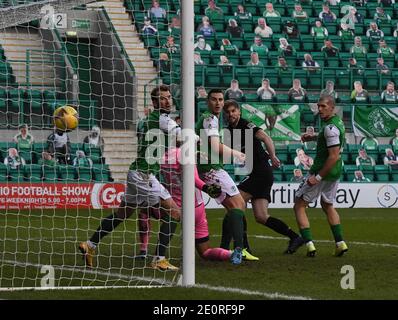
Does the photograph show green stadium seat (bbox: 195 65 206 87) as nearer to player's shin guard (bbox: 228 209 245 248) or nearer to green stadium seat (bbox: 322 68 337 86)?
green stadium seat (bbox: 322 68 337 86)

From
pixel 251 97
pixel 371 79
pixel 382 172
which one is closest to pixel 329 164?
pixel 251 97

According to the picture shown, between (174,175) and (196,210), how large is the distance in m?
0.58

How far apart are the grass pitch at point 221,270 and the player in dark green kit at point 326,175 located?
26 cm

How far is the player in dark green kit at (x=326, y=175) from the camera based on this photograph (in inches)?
471

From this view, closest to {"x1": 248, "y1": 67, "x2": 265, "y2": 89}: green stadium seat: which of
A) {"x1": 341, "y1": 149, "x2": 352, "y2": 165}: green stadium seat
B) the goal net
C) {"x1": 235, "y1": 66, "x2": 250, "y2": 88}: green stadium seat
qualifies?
{"x1": 235, "y1": 66, "x2": 250, "y2": 88}: green stadium seat

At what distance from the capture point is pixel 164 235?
10492mm

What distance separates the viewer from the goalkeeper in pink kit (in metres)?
10.6

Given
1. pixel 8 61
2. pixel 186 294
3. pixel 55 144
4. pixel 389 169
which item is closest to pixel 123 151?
pixel 55 144

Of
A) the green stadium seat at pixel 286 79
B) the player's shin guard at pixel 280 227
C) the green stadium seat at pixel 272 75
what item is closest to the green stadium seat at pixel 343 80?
the green stadium seat at pixel 286 79

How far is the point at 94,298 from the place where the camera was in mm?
8375

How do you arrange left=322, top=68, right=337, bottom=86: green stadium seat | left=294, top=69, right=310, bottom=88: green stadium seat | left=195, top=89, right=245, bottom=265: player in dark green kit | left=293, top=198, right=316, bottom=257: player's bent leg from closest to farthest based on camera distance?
1. left=195, top=89, right=245, bottom=265: player in dark green kit
2. left=293, top=198, right=316, bottom=257: player's bent leg
3. left=294, top=69, right=310, bottom=88: green stadium seat
4. left=322, top=68, right=337, bottom=86: green stadium seat

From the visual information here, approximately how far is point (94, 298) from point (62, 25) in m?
6.57

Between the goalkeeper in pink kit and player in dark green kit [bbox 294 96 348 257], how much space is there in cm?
154
